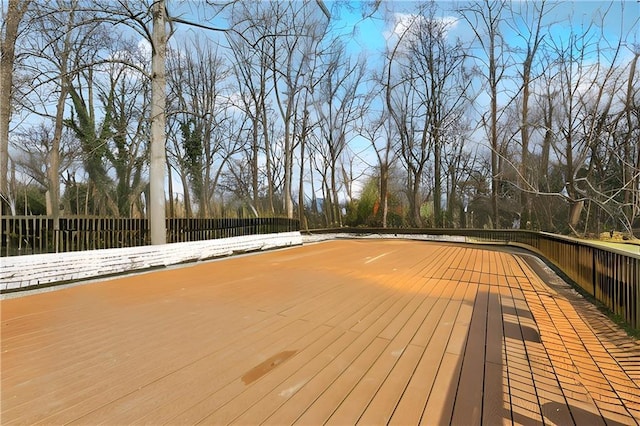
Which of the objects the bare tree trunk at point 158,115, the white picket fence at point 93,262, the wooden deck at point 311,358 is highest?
the bare tree trunk at point 158,115

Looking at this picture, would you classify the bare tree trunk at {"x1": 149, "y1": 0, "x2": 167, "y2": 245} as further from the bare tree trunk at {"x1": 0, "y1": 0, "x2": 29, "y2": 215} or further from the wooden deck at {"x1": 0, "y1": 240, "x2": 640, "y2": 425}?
the bare tree trunk at {"x1": 0, "y1": 0, "x2": 29, "y2": 215}

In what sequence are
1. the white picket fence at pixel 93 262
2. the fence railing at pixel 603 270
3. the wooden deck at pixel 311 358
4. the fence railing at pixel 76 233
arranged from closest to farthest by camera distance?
the wooden deck at pixel 311 358 < the fence railing at pixel 603 270 < the white picket fence at pixel 93 262 < the fence railing at pixel 76 233

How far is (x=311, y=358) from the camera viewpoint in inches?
101

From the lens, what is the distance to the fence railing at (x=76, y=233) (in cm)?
562

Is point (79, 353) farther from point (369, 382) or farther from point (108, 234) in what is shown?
point (108, 234)

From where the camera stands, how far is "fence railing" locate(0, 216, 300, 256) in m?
5.62

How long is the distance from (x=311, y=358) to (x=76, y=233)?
235 inches

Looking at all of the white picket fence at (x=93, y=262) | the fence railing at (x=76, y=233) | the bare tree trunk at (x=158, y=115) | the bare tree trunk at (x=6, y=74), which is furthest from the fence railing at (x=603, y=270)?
the bare tree trunk at (x=6, y=74)

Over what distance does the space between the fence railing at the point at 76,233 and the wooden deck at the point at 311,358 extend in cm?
182

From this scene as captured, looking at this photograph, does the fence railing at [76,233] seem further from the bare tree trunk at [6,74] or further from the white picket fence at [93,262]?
the bare tree trunk at [6,74]

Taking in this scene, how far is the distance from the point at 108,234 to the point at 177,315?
4.14m

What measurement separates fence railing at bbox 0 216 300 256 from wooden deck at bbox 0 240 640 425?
1.82 metres

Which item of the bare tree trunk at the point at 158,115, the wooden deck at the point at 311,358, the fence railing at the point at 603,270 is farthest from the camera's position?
the bare tree trunk at the point at 158,115

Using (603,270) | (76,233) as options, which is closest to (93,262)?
(76,233)
